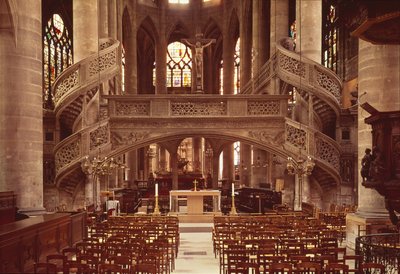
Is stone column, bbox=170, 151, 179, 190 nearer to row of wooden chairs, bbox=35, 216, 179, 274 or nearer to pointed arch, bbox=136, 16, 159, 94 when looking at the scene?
row of wooden chairs, bbox=35, 216, 179, 274

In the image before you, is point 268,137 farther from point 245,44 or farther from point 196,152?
point 196,152

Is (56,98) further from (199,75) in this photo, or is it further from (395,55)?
(395,55)

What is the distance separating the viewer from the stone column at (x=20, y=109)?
14641 millimetres

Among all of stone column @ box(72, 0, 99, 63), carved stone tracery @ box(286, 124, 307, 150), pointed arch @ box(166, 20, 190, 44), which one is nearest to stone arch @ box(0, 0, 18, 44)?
stone column @ box(72, 0, 99, 63)

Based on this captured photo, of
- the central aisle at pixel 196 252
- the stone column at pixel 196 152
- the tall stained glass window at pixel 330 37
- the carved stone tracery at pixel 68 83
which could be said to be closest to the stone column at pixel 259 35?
the tall stained glass window at pixel 330 37

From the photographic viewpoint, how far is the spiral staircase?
2230cm

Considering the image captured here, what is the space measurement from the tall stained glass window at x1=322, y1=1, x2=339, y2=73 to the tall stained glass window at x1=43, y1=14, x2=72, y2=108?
60.3 ft

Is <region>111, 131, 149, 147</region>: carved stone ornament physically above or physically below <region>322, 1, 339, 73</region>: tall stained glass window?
below

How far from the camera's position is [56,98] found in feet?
75.4

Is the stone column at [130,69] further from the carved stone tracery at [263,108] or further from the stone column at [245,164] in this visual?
the carved stone tracery at [263,108]

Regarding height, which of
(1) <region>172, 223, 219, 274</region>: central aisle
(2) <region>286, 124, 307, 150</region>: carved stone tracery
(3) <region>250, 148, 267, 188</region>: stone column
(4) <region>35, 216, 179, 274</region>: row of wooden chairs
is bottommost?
(1) <region>172, 223, 219, 274</region>: central aisle

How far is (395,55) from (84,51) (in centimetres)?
1479

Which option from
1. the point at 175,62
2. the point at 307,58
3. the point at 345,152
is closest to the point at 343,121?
the point at 345,152

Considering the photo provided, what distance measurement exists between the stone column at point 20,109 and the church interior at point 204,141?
0.13 feet
